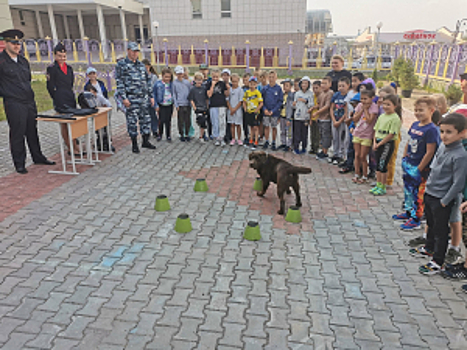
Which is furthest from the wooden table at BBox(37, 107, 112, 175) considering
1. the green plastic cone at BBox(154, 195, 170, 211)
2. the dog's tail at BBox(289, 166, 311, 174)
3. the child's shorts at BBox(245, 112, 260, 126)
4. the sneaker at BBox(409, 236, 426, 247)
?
the sneaker at BBox(409, 236, 426, 247)

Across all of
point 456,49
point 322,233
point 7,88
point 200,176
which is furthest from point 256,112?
point 456,49

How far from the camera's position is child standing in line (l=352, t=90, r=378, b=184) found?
19.1 ft

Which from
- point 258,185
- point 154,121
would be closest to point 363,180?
point 258,185

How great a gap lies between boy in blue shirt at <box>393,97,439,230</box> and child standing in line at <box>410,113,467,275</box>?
679 millimetres

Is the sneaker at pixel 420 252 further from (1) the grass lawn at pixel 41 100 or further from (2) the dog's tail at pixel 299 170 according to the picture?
(1) the grass lawn at pixel 41 100

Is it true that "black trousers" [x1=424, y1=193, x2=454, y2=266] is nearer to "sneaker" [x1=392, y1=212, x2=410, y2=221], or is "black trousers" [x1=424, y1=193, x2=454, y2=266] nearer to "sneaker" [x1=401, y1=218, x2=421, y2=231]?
"sneaker" [x1=401, y1=218, x2=421, y2=231]

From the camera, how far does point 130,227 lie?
462 centimetres

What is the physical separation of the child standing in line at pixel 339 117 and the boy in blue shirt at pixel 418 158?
235cm

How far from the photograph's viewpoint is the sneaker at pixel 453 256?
3765 mm

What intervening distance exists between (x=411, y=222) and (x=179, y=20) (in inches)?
1230

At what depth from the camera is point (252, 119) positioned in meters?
8.20

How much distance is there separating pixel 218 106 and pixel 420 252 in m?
5.85

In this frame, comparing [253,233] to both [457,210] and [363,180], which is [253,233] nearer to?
[457,210]

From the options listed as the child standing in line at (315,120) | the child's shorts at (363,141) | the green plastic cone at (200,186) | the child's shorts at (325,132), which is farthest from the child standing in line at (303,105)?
the green plastic cone at (200,186)
